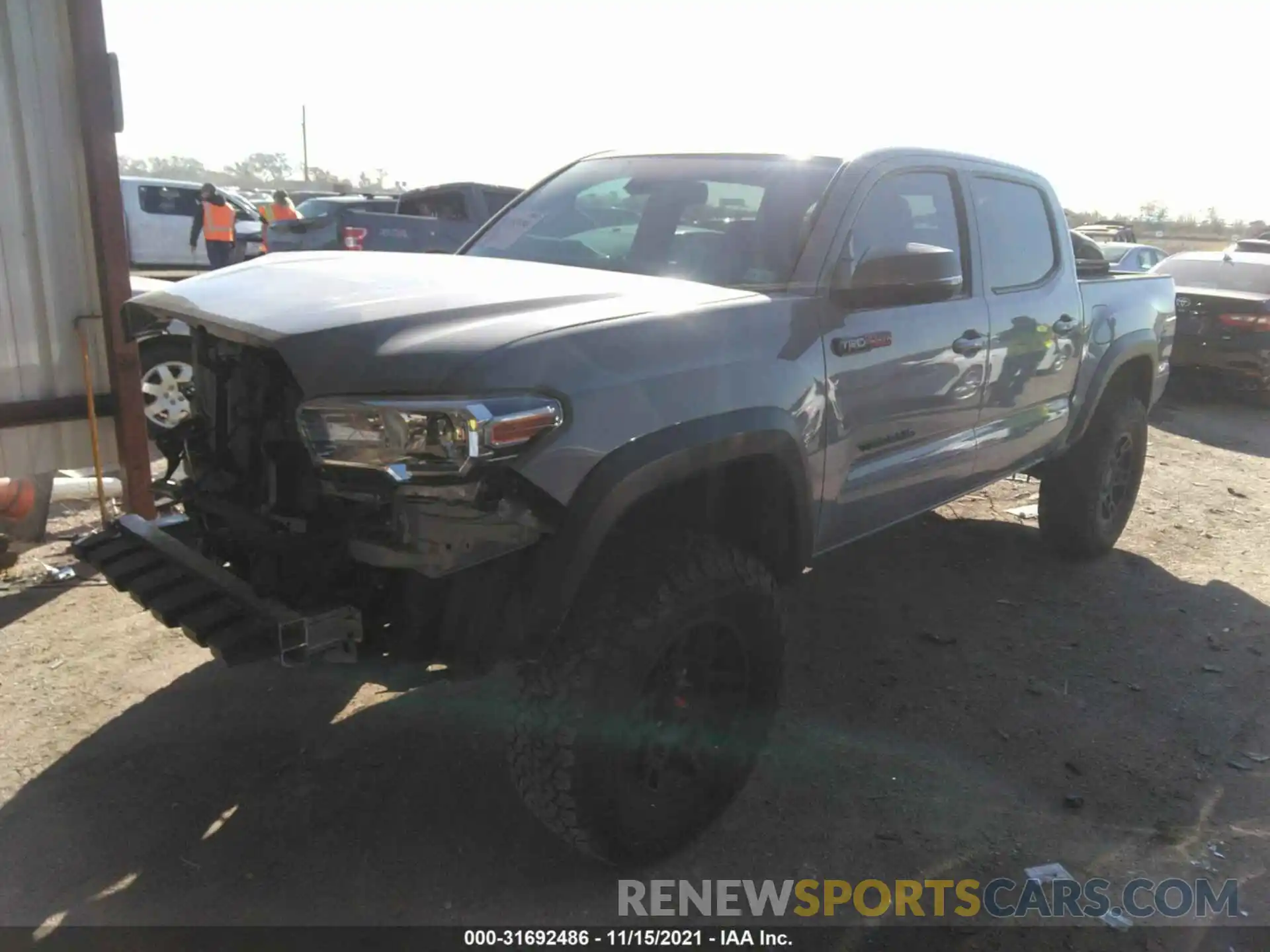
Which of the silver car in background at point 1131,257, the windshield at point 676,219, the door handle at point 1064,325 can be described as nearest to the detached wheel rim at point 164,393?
the windshield at point 676,219

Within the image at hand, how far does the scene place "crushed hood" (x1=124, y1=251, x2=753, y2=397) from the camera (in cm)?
224

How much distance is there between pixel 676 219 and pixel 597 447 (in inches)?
57.4

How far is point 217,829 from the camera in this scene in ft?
9.45

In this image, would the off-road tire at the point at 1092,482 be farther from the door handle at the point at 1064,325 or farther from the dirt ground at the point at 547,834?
the door handle at the point at 1064,325

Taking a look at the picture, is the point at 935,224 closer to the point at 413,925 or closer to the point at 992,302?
the point at 992,302

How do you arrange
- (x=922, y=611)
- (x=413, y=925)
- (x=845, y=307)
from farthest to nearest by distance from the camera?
(x=922, y=611), (x=845, y=307), (x=413, y=925)

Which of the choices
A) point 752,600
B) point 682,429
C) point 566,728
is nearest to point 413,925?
point 566,728

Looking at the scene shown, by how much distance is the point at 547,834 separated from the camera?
2.92 meters

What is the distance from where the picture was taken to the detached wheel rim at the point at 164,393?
5.89m

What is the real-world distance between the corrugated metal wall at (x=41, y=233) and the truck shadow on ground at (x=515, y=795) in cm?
161

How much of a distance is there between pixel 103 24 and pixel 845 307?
3563mm

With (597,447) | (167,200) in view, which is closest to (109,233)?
(597,447)

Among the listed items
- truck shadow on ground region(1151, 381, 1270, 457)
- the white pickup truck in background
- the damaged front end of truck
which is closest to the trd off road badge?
the damaged front end of truck

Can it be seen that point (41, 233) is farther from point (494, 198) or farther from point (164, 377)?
point (494, 198)
